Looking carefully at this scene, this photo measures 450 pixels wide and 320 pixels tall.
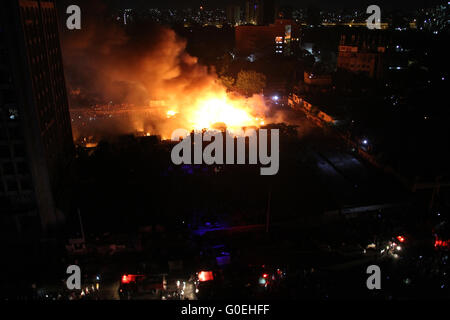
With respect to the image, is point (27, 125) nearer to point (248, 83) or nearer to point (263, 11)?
point (248, 83)

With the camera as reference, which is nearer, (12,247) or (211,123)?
(12,247)

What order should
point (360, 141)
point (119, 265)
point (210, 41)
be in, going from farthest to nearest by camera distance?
point (210, 41) < point (360, 141) < point (119, 265)

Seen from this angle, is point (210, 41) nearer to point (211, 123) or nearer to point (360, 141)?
point (211, 123)

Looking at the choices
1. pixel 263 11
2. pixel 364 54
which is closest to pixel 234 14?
pixel 263 11

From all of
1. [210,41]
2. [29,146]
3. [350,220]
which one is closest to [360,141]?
[350,220]

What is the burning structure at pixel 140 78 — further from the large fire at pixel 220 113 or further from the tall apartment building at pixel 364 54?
the tall apartment building at pixel 364 54

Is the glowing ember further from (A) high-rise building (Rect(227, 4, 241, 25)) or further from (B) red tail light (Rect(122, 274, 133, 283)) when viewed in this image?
(A) high-rise building (Rect(227, 4, 241, 25))

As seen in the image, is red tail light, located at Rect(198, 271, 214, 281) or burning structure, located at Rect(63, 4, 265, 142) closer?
red tail light, located at Rect(198, 271, 214, 281)

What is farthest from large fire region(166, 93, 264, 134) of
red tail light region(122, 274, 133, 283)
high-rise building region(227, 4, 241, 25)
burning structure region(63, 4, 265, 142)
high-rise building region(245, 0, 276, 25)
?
high-rise building region(227, 4, 241, 25)
